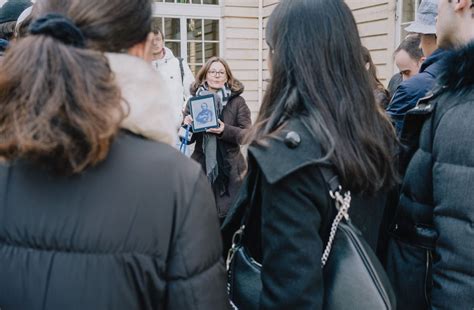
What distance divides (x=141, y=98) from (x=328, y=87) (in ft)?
1.88

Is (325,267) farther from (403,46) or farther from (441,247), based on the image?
(403,46)

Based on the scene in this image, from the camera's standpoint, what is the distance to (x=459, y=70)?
60.2 inches

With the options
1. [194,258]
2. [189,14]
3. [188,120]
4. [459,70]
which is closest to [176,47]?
[189,14]

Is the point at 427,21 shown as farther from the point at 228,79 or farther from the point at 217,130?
the point at 228,79

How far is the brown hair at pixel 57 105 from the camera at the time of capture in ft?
3.25

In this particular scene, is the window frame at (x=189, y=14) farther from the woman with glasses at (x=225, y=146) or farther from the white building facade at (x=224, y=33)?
the woman with glasses at (x=225, y=146)

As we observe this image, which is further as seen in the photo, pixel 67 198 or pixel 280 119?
pixel 280 119

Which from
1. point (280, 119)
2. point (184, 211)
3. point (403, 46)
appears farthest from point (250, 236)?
point (403, 46)

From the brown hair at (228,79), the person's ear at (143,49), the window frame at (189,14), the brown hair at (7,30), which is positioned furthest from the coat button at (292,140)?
the window frame at (189,14)

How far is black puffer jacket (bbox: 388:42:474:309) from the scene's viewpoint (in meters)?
1.38

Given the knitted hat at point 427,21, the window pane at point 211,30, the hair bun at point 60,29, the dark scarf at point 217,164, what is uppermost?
the window pane at point 211,30

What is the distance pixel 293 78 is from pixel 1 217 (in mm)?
860

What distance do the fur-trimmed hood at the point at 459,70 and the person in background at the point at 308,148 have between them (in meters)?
0.23

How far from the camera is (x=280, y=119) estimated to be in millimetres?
1437
